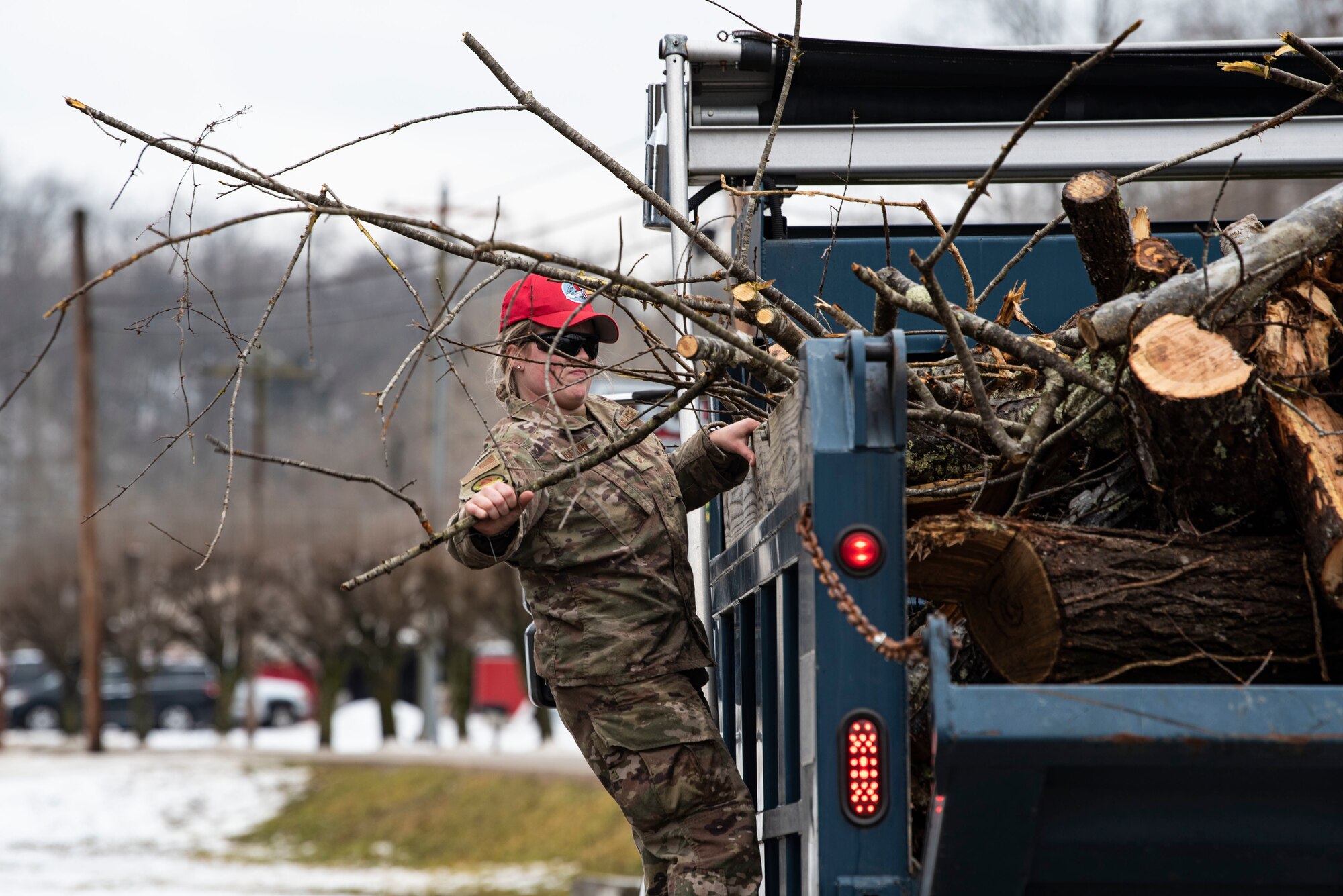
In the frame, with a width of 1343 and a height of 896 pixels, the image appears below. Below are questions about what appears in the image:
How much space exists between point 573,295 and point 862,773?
1458 millimetres

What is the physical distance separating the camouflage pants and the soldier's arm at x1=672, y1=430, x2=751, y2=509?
439 mm

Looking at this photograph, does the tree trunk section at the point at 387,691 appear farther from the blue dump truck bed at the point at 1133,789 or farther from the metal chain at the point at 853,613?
the blue dump truck bed at the point at 1133,789

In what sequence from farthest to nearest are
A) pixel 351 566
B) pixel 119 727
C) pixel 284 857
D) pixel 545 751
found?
pixel 119 727, pixel 351 566, pixel 545 751, pixel 284 857

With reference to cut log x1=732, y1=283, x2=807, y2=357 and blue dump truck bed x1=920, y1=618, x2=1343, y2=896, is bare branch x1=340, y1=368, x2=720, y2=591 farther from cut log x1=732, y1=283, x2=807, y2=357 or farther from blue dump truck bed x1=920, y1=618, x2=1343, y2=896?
blue dump truck bed x1=920, y1=618, x2=1343, y2=896

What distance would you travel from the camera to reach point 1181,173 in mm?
4348

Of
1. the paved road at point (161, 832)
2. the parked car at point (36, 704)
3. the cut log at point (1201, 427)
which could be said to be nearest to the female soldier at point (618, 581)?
the cut log at point (1201, 427)

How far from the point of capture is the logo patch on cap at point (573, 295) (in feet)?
10.6

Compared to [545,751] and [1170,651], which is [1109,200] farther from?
[545,751]

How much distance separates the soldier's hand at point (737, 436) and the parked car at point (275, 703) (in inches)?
1060

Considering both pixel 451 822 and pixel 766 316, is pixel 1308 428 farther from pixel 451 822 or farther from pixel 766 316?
pixel 451 822

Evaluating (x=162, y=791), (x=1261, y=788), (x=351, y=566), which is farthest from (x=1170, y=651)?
(x=351, y=566)

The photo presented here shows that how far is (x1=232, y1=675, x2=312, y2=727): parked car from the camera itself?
28.8 meters

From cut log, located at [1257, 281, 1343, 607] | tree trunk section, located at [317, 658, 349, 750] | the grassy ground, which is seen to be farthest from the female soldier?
tree trunk section, located at [317, 658, 349, 750]

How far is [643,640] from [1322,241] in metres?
1.54
